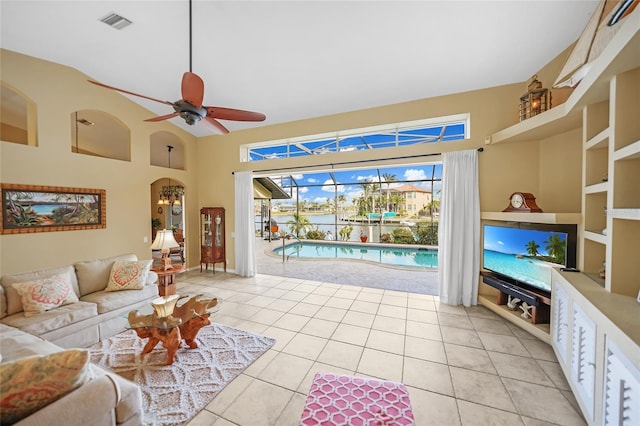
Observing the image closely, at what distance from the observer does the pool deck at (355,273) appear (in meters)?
4.69

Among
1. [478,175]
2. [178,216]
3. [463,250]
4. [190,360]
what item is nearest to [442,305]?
[463,250]

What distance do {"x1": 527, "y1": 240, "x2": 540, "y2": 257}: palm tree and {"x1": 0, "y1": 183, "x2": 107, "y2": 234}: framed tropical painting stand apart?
683cm

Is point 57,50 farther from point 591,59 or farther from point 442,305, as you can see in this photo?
point 442,305

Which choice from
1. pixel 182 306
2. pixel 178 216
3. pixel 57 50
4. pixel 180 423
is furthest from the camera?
pixel 178 216

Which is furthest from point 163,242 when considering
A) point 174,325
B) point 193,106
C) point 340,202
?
point 340,202

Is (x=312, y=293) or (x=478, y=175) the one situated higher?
(x=478, y=175)

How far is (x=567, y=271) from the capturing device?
2.39 meters

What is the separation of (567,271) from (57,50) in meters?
7.22

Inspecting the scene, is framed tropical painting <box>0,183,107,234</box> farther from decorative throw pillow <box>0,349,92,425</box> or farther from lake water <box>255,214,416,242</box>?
lake water <box>255,214,416,242</box>

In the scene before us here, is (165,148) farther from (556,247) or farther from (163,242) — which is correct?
(556,247)

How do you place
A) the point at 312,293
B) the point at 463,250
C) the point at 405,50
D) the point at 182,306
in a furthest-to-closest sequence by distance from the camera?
the point at 312,293 < the point at 463,250 < the point at 405,50 < the point at 182,306

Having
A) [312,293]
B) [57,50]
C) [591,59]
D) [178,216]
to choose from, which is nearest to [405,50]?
[591,59]

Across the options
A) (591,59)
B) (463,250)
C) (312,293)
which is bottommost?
(312,293)

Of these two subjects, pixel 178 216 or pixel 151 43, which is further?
pixel 178 216
